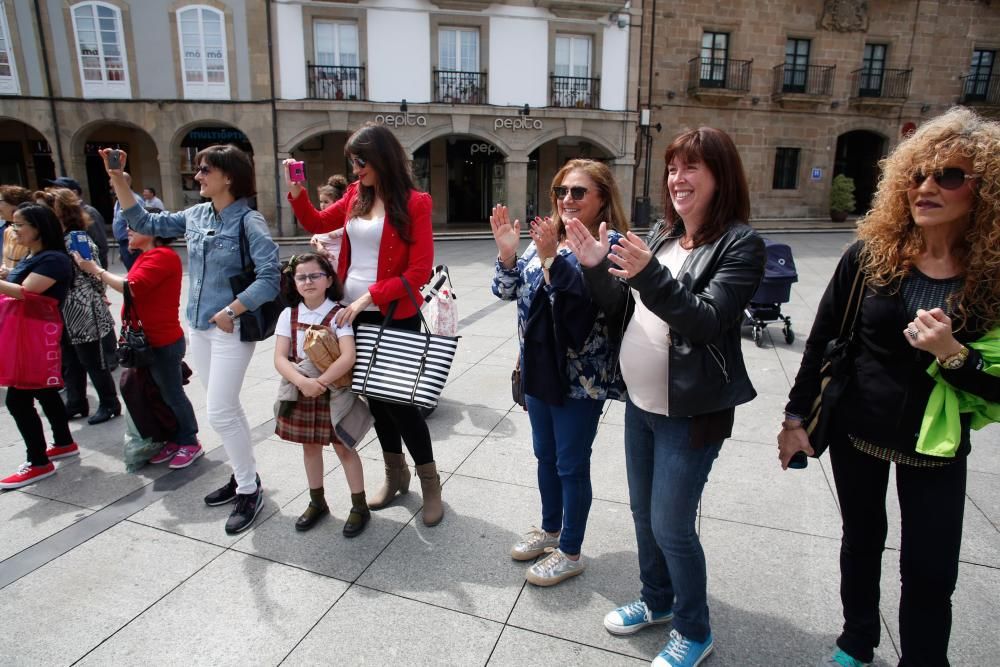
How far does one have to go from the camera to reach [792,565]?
2.73m

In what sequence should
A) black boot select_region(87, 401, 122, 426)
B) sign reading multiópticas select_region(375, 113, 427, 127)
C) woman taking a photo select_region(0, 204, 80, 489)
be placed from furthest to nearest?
sign reading multiópticas select_region(375, 113, 427, 127)
black boot select_region(87, 401, 122, 426)
woman taking a photo select_region(0, 204, 80, 489)

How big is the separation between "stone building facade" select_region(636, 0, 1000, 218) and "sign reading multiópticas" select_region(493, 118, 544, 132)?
4080mm

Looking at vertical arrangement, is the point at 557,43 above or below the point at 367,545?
above

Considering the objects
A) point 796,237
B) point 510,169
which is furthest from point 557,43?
point 796,237

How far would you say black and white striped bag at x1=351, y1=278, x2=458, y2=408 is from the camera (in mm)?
2768

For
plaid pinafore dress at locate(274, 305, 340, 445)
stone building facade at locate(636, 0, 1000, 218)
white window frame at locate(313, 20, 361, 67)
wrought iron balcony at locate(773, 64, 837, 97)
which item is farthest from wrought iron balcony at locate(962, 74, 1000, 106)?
plaid pinafore dress at locate(274, 305, 340, 445)

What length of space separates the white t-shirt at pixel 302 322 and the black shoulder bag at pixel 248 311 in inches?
Result: 5.8

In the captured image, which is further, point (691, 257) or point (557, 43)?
point (557, 43)

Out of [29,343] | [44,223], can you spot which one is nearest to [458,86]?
[44,223]

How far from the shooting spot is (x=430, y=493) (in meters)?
3.13

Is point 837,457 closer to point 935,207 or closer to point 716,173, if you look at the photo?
point 935,207

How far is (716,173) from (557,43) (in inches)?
769

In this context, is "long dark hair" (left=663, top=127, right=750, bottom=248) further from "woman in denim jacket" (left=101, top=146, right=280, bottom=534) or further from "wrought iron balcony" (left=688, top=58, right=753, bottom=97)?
"wrought iron balcony" (left=688, top=58, right=753, bottom=97)

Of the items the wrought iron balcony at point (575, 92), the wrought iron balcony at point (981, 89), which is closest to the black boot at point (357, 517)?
the wrought iron balcony at point (575, 92)
